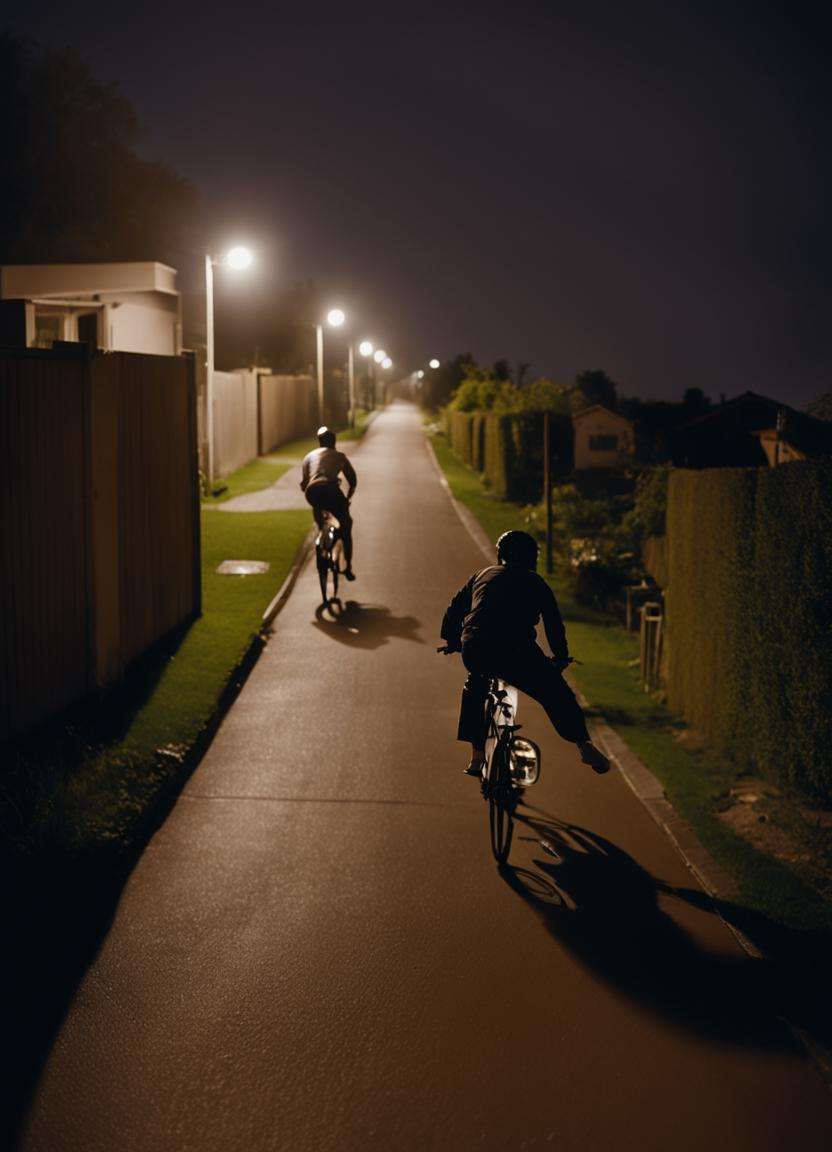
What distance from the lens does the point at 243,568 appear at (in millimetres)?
17375

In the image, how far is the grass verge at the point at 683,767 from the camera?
21.1ft

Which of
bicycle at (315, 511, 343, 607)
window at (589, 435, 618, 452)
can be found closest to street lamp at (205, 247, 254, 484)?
bicycle at (315, 511, 343, 607)

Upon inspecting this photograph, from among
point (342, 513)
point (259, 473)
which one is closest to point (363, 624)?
point (342, 513)

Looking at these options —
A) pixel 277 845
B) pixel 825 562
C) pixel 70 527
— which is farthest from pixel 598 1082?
pixel 70 527

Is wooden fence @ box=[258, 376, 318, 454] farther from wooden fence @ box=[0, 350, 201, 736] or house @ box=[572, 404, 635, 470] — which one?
wooden fence @ box=[0, 350, 201, 736]

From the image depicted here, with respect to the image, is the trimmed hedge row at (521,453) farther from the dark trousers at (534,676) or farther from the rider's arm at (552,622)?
the dark trousers at (534,676)

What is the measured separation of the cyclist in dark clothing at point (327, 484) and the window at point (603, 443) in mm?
62120

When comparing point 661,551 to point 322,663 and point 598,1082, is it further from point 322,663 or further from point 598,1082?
point 598,1082

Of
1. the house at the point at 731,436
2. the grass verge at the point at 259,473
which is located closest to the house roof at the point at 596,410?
the house at the point at 731,436

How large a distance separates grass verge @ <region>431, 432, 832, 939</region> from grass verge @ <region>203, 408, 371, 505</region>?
1154 centimetres

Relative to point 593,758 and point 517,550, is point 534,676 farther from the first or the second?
point 517,550

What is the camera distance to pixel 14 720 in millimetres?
8391

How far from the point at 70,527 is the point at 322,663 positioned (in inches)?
141

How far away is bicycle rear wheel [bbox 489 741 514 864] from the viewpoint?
22.7 feet
